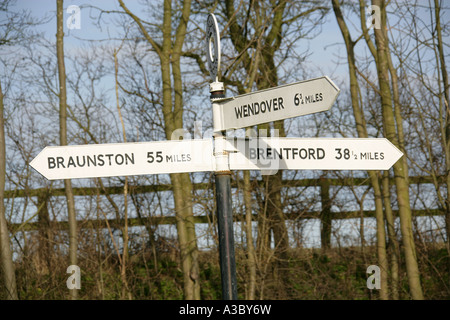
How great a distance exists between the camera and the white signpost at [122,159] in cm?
383

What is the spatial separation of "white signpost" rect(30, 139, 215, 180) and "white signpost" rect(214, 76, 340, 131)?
225 mm

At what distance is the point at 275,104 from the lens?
12.1ft

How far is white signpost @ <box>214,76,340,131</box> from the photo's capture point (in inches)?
139

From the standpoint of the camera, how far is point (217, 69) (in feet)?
12.2

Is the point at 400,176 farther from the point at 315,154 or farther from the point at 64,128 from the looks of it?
the point at 315,154

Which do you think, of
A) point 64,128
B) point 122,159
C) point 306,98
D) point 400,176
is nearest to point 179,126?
point 64,128

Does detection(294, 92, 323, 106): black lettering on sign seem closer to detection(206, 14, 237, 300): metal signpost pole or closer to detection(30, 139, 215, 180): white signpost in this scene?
detection(206, 14, 237, 300): metal signpost pole

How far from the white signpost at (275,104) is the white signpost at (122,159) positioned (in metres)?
0.23

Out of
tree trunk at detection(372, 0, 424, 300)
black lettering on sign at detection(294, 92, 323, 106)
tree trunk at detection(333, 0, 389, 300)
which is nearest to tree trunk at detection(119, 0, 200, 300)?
tree trunk at detection(333, 0, 389, 300)

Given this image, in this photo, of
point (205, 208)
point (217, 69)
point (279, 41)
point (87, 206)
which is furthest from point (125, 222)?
point (217, 69)

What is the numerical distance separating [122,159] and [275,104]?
103cm

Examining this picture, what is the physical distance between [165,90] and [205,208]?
6.61 ft

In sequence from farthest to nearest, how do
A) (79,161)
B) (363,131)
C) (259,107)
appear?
(363,131) < (79,161) < (259,107)
